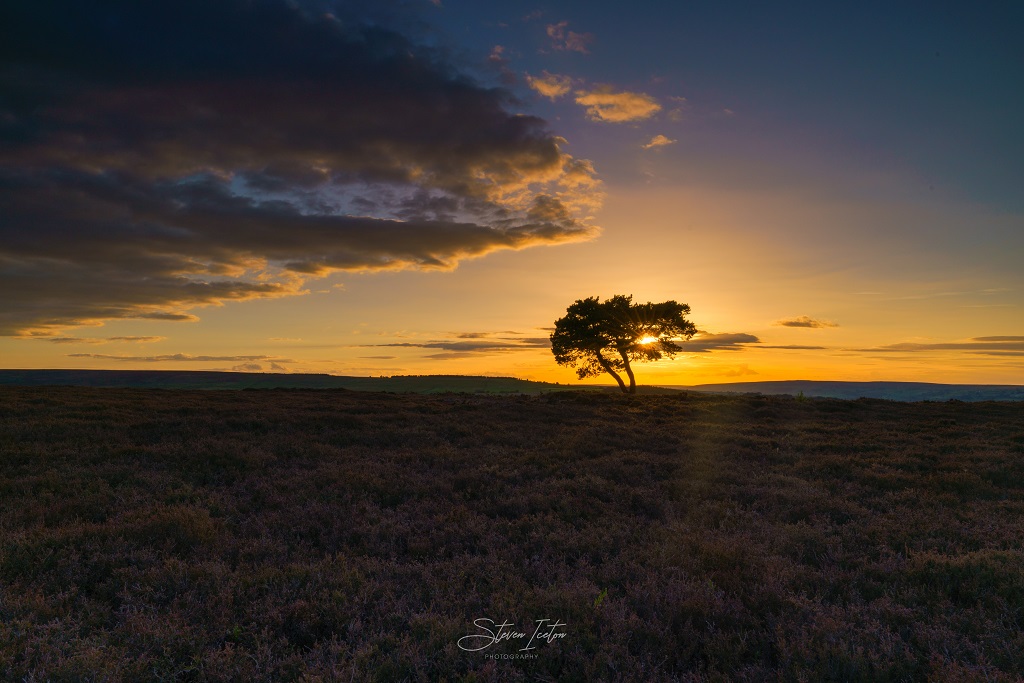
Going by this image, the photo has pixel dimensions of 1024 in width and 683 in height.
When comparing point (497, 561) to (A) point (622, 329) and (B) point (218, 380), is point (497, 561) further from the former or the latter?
(B) point (218, 380)

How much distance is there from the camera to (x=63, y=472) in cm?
1150

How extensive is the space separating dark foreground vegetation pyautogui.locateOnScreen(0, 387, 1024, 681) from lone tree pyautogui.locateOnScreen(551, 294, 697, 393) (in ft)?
103

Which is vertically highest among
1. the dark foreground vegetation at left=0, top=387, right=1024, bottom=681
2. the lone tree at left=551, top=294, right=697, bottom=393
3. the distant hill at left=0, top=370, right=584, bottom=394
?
the lone tree at left=551, top=294, right=697, bottom=393

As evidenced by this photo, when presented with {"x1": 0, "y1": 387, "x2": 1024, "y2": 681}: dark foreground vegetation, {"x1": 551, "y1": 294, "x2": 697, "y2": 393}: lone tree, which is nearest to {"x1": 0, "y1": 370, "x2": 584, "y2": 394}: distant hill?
{"x1": 551, "y1": 294, "x2": 697, "y2": 393}: lone tree

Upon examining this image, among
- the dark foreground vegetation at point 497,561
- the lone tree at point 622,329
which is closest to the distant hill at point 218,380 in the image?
the lone tree at point 622,329

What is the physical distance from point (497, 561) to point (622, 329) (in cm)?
4139

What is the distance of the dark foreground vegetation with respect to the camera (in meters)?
4.80

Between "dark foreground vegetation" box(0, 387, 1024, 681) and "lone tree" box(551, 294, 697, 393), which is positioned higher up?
"lone tree" box(551, 294, 697, 393)

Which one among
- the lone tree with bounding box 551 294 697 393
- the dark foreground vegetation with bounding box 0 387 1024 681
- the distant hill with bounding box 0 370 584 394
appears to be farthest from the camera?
the distant hill with bounding box 0 370 584 394

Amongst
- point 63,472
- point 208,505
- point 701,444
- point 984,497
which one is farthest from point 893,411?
point 63,472

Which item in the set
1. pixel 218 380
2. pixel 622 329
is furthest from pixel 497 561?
pixel 218 380

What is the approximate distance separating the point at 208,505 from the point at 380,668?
683 centimetres

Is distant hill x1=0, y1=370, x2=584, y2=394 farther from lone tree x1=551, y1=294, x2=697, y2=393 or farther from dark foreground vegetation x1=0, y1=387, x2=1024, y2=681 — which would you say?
dark foreground vegetation x1=0, y1=387, x2=1024, y2=681

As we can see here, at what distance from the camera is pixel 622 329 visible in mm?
46969
